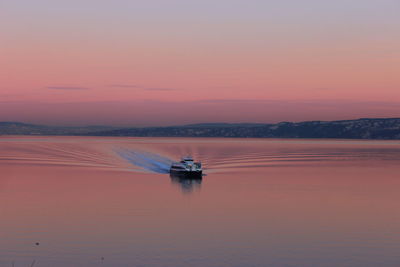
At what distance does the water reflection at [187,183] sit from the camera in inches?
2889

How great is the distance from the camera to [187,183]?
270 ft

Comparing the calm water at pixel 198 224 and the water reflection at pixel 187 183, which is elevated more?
the water reflection at pixel 187 183

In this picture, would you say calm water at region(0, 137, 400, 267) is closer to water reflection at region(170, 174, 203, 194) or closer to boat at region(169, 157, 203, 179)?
water reflection at region(170, 174, 203, 194)

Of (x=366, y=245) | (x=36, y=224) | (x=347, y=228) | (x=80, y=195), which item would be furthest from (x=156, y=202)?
(x=366, y=245)

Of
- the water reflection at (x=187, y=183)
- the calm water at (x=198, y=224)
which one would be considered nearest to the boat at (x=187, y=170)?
the water reflection at (x=187, y=183)

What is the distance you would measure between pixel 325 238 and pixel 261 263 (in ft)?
29.3

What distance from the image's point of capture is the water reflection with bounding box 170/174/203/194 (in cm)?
7338

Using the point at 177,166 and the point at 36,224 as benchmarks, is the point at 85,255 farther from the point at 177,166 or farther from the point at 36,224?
the point at 177,166

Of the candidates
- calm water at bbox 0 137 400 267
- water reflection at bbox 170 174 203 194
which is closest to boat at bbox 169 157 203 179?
water reflection at bbox 170 174 203 194

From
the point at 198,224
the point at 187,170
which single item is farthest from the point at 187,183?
the point at 198,224

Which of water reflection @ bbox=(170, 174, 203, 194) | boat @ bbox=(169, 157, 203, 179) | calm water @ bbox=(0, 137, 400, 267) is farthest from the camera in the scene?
boat @ bbox=(169, 157, 203, 179)

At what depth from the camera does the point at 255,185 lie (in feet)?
253

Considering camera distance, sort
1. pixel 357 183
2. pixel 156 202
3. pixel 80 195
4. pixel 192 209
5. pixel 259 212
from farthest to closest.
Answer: pixel 357 183 → pixel 80 195 → pixel 156 202 → pixel 192 209 → pixel 259 212

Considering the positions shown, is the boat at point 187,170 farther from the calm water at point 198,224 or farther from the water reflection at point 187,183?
the calm water at point 198,224
